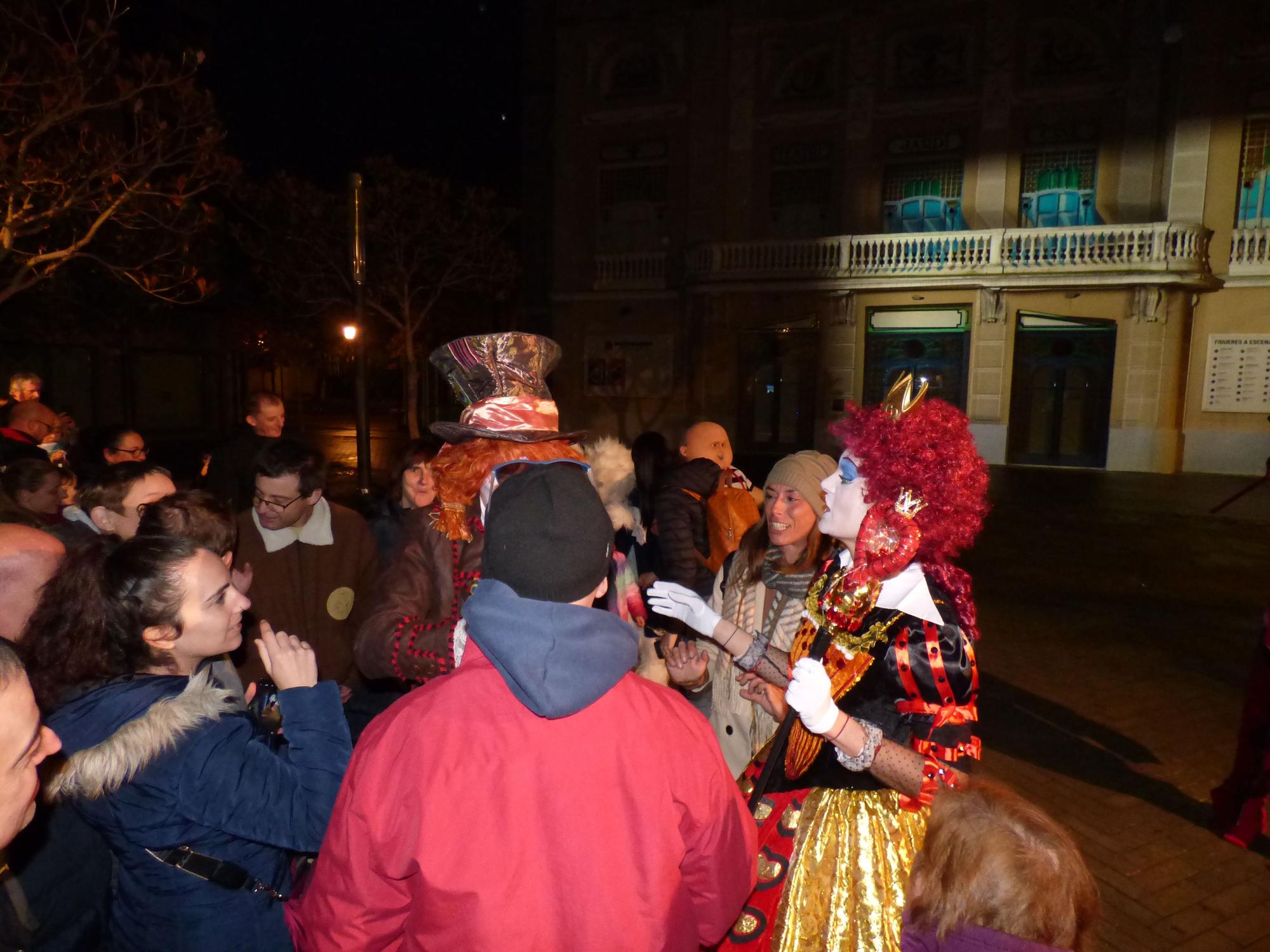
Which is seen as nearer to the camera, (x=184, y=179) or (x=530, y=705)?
(x=530, y=705)

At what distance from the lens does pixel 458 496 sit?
2549 mm

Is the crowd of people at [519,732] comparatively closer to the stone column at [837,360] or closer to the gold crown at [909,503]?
the gold crown at [909,503]

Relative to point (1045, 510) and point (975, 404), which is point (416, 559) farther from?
point (975, 404)

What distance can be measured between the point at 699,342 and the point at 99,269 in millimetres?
14378

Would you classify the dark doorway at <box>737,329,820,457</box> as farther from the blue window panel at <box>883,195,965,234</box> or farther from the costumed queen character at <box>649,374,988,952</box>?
the costumed queen character at <box>649,374,988,952</box>

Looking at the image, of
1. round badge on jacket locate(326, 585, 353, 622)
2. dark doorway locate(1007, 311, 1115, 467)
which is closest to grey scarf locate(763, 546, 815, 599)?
round badge on jacket locate(326, 585, 353, 622)

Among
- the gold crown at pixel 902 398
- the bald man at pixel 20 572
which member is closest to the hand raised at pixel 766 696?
the gold crown at pixel 902 398

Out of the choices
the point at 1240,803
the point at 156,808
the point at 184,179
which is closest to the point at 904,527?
the point at 156,808

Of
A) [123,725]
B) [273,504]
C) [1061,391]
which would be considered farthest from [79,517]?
[1061,391]

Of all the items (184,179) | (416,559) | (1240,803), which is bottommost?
(1240,803)

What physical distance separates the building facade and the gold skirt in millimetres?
16903

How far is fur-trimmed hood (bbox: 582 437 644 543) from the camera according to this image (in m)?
4.74

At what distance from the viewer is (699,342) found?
22094 mm

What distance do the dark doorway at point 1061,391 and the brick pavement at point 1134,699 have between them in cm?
821
